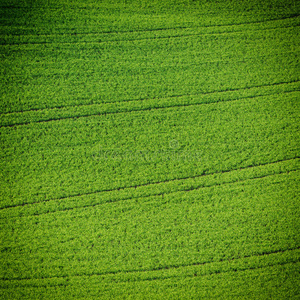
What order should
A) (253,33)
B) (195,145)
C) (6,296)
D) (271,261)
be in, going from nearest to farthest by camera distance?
(6,296) → (271,261) → (195,145) → (253,33)

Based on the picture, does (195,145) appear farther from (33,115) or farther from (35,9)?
(35,9)

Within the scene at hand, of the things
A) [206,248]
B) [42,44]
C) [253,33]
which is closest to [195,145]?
[206,248]

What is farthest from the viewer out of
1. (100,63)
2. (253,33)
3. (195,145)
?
(253,33)

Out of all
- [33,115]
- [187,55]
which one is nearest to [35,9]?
[33,115]

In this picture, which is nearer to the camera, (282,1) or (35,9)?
(35,9)

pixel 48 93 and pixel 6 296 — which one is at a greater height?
pixel 48 93

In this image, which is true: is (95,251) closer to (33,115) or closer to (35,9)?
(33,115)

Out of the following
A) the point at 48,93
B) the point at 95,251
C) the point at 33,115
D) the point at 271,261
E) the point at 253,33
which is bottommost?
the point at 271,261
